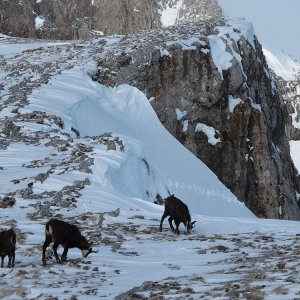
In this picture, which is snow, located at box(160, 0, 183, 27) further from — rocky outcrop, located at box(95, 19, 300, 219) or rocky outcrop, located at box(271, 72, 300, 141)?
rocky outcrop, located at box(95, 19, 300, 219)

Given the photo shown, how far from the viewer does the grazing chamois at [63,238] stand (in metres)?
9.02

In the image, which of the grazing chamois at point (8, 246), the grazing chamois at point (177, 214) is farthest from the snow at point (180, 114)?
the grazing chamois at point (8, 246)

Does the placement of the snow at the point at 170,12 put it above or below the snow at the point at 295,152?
above

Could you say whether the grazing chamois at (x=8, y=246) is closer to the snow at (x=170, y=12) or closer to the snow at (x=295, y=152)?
the snow at (x=170, y=12)

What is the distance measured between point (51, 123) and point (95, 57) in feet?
42.5

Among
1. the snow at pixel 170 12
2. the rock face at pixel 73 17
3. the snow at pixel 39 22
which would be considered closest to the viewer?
the rock face at pixel 73 17

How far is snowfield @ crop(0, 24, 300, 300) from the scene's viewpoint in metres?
7.52

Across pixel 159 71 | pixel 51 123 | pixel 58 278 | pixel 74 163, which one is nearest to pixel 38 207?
pixel 74 163

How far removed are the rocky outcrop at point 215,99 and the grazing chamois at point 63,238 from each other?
2303cm

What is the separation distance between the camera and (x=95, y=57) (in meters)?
34.5

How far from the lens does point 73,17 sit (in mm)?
79812

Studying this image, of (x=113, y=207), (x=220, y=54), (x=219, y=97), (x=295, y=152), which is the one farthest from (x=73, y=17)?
(x=113, y=207)

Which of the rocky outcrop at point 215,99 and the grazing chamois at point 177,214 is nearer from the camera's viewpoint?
the grazing chamois at point 177,214

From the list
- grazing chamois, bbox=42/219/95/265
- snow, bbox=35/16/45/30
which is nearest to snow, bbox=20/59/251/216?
grazing chamois, bbox=42/219/95/265
